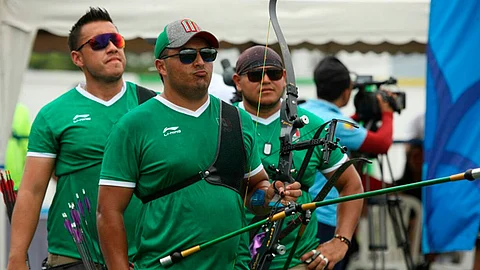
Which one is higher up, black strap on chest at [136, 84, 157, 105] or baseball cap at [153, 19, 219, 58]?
baseball cap at [153, 19, 219, 58]

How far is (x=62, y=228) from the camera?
16.4 ft

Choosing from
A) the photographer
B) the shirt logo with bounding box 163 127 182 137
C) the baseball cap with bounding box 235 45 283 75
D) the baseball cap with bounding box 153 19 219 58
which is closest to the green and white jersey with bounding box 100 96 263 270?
the shirt logo with bounding box 163 127 182 137

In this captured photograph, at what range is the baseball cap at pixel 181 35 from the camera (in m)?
4.06

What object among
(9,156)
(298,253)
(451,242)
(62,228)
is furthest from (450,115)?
(9,156)

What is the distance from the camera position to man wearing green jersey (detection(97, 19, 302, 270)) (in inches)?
156

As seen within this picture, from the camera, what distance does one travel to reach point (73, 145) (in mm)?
4867

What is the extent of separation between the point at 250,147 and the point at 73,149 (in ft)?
3.52

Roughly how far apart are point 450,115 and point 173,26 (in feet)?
9.95

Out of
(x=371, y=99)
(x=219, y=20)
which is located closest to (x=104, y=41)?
(x=219, y=20)

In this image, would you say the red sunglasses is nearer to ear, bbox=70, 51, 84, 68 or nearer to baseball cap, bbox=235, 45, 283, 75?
ear, bbox=70, 51, 84, 68

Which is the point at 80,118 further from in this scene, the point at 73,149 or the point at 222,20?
the point at 222,20

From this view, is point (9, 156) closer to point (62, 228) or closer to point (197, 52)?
point (62, 228)

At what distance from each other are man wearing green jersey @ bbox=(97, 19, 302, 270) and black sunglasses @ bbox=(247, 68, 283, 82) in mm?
1166

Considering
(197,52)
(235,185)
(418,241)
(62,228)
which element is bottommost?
(418,241)
